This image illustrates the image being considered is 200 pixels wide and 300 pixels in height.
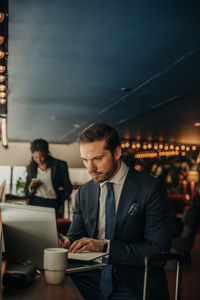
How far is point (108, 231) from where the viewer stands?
2.09m

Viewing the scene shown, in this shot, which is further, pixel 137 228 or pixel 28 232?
pixel 137 228

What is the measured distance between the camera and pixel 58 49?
395 centimetres

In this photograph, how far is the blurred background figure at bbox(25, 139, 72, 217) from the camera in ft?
17.0

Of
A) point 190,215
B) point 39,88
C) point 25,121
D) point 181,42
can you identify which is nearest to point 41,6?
point 181,42

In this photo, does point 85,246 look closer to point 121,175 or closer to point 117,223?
point 117,223

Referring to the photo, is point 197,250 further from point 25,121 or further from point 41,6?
point 41,6

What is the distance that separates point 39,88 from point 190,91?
7.30ft

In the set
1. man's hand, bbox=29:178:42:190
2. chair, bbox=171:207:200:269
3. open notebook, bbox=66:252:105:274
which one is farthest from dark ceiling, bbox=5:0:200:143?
chair, bbox=171:207:200:269

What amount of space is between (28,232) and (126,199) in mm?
600

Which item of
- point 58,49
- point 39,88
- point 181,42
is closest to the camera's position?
point 181,42

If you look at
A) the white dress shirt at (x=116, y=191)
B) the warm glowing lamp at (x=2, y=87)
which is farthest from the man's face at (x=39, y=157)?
the white dress shirt at (x=116, y=191)

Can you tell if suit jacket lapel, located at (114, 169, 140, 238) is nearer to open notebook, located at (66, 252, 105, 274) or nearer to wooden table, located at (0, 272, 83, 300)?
open notebook, located at (66, 252, 105, 274)

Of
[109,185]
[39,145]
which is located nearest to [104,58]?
[39,145]

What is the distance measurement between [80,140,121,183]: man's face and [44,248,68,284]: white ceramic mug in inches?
26.0
